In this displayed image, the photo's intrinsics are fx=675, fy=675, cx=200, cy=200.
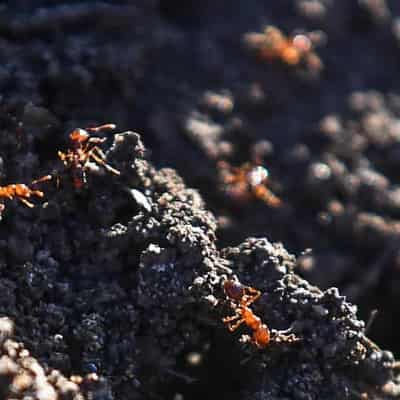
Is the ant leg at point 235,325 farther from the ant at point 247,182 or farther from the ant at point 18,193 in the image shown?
the ant at point 247,182

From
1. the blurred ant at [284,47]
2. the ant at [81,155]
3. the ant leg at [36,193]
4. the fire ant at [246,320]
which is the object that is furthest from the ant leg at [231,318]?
the blurred ant at [284,47]

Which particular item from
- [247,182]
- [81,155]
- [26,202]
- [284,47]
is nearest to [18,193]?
[26,202]

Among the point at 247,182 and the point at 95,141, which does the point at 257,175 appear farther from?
the point at 95,141

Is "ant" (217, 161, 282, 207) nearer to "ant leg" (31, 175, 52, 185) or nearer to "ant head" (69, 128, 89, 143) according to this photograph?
"ant head" (69, 128, 89, 143)

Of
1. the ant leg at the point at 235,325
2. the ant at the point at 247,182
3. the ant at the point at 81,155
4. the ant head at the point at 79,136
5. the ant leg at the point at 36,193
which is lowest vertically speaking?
the ant at the point at 247,182

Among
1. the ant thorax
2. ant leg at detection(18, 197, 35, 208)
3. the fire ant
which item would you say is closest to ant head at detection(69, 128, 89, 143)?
ant leg at detection(18, 197, 35, 208)

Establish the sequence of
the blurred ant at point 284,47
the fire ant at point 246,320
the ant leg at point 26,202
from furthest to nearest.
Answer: the blurred ant at point 284,47
the ant leg at point 26,202
the fire ant at point 246,320
